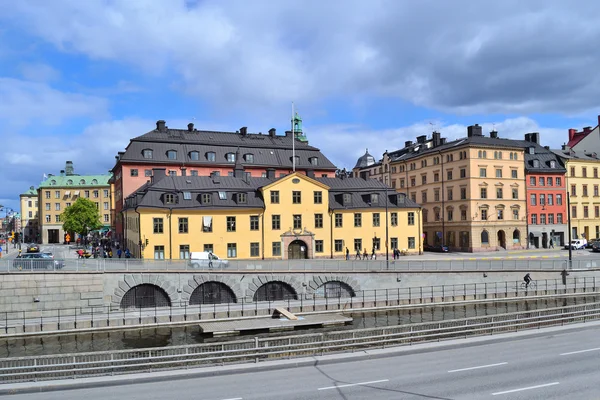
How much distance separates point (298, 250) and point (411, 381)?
36.5 metres

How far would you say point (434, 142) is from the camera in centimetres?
8150

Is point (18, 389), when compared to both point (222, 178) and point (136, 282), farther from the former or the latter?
point (222, 178)

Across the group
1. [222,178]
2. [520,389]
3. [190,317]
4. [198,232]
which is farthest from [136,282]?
[520,389]

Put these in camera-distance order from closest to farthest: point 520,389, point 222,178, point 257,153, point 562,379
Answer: point 520,389 < point 562,379 < point 222,178 < point 257,153

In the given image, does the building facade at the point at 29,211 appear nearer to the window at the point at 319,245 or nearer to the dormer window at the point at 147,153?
the dormer window at the point at 147,153

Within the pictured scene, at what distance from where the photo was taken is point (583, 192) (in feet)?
258

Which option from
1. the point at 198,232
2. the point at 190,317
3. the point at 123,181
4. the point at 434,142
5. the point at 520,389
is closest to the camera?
the point at 520,389

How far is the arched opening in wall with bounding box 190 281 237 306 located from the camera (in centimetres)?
4150

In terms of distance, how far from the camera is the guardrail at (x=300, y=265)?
126 feet

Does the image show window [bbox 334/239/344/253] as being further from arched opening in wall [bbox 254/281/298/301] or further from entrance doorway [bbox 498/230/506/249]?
entrance doorway [bbox 498/230/506/249]

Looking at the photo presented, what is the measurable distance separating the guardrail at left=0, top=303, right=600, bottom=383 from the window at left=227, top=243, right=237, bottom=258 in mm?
21429

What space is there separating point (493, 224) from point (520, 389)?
186 feet

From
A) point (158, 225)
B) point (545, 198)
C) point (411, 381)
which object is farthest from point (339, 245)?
point (411, 381)

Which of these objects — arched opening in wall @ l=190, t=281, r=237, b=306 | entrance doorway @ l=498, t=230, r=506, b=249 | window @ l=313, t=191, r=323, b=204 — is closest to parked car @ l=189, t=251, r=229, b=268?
arched opening in wall @ l=190, t=281, r=237, b=306
